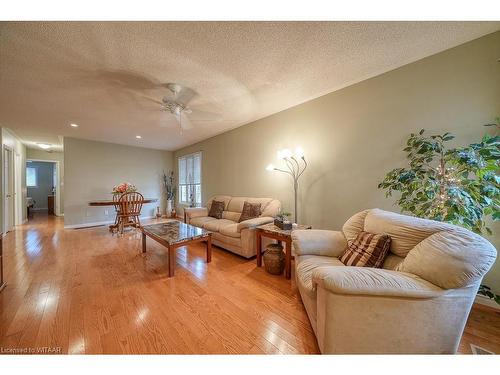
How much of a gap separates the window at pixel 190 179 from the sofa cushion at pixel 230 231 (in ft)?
8.63

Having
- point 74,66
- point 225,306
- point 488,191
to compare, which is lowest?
point 225,306

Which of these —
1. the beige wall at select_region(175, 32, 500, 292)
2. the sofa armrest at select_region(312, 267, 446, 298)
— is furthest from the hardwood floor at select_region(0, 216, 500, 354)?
the beige wall at select_region(175, 32, 500, 292)

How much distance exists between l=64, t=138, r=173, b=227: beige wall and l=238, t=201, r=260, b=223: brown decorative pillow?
14.3 ft

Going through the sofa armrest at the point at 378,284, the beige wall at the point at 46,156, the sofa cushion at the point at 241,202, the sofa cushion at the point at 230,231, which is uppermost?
the beige wall at the point at 46,156

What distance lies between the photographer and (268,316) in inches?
59.7

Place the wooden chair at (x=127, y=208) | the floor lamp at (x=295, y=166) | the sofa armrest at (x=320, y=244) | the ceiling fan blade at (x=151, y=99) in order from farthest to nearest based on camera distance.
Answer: the wooden chair at (x=127, y=208), the floor lamp at (x=295, y=166), the ceiling fan blade at (x=151, y=99), the sofa armrest at (x=320, y=244)

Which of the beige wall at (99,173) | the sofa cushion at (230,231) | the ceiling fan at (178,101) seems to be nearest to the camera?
the ceiling fan at (178,101)

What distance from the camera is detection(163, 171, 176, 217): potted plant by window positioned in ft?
20.2

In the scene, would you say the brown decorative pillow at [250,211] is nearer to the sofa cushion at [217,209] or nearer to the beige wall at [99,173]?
the sofa cushion at [217,209]

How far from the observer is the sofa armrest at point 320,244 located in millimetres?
1751

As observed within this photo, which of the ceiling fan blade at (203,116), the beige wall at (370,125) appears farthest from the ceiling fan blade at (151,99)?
the beige wall at (370,125)
